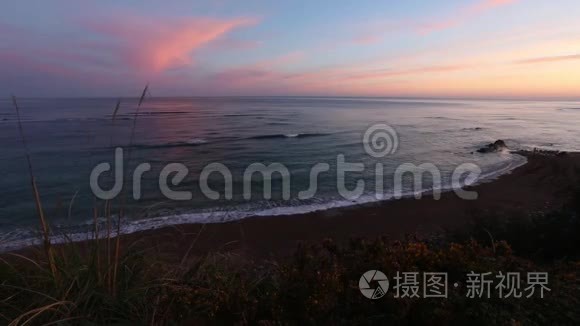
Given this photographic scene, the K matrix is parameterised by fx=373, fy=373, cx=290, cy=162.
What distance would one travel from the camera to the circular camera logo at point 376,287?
3.04 m

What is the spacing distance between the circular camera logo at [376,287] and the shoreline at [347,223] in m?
4.54

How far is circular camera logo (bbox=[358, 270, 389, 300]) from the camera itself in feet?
9.96

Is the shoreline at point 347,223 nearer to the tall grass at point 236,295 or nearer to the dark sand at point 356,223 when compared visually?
the dark sand at point 356,223

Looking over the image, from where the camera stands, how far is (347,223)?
1052 cm

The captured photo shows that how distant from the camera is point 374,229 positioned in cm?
1005

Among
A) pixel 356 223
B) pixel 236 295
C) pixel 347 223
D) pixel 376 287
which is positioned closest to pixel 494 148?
pixel 356 223

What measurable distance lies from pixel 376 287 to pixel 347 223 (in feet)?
24.6

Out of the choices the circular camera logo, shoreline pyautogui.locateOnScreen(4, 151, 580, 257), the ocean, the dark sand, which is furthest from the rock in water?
the circular camera logo

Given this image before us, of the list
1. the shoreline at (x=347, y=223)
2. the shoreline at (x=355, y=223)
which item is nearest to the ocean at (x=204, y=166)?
the shoreline at (x=347, y=223)

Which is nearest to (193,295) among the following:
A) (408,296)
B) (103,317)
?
(103,317)

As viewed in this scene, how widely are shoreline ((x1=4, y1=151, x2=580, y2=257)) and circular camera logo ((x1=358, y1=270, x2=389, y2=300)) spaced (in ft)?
14.9

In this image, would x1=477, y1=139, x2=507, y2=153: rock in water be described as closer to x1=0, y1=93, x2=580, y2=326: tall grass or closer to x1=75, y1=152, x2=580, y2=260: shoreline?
x1=75, y1=152, x2=580, y2=260: shoreline

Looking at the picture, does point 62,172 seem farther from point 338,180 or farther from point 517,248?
point 517,248

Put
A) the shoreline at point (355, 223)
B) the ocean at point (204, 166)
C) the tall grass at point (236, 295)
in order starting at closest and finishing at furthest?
the tall grass at point (236, 295) → the shoreline at point (355, 223) → the ocean at point (204, 166)
